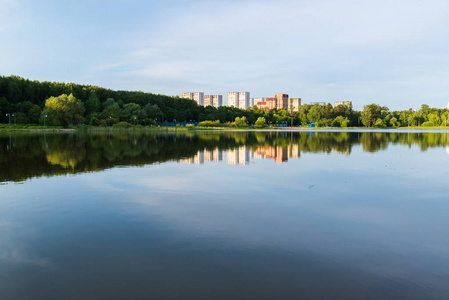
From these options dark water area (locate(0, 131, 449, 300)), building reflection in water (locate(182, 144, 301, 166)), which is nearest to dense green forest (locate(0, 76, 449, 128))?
building reflection in water (locate(182, 144, 301, 166))

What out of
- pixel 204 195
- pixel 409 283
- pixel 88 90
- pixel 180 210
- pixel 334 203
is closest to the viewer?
pixel 409 283

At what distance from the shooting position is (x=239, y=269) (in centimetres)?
514

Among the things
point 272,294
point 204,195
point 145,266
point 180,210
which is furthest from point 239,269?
point 204,195

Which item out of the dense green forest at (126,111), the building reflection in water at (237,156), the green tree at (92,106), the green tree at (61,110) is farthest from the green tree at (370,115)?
the building reflection in water at (237,156)

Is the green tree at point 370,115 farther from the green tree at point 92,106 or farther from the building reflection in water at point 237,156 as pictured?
the building reflection in water at point 237,156

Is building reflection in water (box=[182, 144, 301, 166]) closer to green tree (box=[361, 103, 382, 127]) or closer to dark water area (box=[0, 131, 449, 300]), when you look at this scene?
dark water area (box=[0, 131, 449, 300])

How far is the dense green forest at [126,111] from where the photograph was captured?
89625 millimetres

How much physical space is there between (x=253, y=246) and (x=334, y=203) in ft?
14.3

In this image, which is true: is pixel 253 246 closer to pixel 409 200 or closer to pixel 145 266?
pixel 145 266

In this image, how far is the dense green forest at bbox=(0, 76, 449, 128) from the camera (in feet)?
294

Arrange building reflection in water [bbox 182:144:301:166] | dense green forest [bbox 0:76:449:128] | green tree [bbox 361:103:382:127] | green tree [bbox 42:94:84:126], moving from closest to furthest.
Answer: building reflection in water [bbox 182:144:301:166]
green tree [bbox 42:94:84:126]
dense green forest [bbox 0:76:449:128]
green tree [bbox 361:103:382:127]

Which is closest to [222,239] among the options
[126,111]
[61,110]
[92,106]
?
[61,110]

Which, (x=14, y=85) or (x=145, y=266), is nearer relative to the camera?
(x=145, y=266)

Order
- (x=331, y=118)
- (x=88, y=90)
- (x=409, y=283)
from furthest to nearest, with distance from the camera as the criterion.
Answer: (x=331, y=118), (x=88, y=90), (x=409, y=283)
